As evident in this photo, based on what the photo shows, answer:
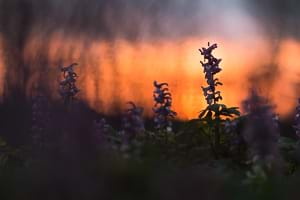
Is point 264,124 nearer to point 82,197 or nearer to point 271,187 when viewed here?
point 271,187

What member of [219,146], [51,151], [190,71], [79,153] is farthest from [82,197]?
[190,71]

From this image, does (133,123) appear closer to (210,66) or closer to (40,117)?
(40,117)

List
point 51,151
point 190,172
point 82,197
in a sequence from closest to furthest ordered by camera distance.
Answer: point 82,197, point 190,172, point 51,151

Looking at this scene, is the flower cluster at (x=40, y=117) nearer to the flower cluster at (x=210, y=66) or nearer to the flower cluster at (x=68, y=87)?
the flower cluster at (x=68, y=87)

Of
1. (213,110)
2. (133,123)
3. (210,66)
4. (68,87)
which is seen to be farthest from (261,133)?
(68,87)

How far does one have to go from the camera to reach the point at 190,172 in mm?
2316

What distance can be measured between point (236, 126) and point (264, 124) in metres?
1.11

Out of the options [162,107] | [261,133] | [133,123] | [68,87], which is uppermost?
[68,87]

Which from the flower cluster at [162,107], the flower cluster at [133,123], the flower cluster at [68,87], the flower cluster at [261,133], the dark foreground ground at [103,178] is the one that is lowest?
the dark foreground ground at [103,178]

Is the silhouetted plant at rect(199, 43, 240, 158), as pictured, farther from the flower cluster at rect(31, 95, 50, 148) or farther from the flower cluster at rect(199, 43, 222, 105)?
the flower cluster at rect(31, 95, 50, 148)

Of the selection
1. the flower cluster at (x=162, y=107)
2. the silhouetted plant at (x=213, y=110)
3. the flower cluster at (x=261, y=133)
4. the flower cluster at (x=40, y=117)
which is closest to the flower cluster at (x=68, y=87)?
the flower cluster at (x=40, y=117)

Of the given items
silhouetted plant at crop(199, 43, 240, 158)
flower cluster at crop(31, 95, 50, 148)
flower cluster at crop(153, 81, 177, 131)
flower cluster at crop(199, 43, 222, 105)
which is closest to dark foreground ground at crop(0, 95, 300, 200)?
flower cluster at crop(153, 81, 177, 131)

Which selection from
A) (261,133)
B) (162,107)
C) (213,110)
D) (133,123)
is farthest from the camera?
(213,110)

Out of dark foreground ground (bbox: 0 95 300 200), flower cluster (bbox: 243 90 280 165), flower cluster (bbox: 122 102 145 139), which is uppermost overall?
flower cluster (bbox: 122 102 145 139)
